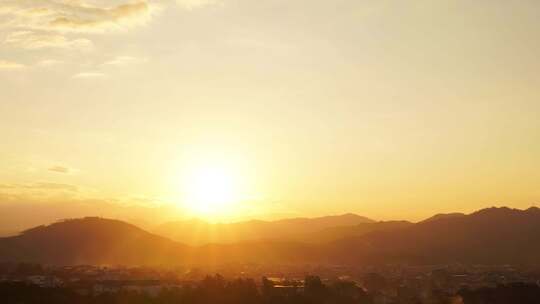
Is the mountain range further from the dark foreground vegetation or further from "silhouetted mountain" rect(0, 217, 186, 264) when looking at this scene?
the dark foreground vegetation

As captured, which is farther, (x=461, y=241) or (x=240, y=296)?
(x=461, y=241)

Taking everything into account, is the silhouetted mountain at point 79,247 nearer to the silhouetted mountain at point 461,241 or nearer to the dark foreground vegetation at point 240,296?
the silhouetted mountain at point 461,241

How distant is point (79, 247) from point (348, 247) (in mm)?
77875

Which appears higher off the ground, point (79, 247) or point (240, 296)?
point (79, 247)

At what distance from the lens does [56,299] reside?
172ft

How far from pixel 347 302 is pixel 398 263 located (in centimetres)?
9066

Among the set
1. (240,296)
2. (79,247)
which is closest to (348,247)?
(79,247)

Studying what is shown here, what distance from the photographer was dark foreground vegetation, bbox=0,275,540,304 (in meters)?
53.2

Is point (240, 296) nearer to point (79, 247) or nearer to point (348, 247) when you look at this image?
point (348, 247)

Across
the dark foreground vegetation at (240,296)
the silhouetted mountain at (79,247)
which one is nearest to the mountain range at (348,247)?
the silhouetted mountain at (79,247)

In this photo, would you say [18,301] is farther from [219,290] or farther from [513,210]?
[513,210]

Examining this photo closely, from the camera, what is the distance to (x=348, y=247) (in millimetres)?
173625

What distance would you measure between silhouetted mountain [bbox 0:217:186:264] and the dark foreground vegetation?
110439 mm

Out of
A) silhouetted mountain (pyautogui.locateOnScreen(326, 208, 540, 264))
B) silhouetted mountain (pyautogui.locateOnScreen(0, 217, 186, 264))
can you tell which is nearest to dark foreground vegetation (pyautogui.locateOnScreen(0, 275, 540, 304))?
silhouetted mountain (pyautogui.locateOnScreen(326, 208, 540, 264))
